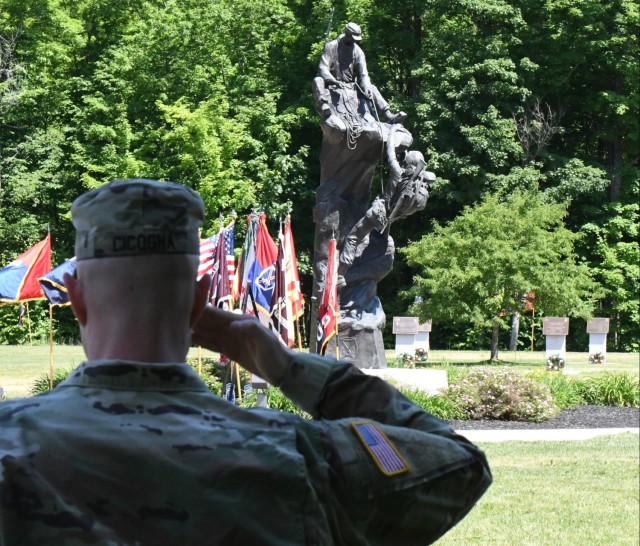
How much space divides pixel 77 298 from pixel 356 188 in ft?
62.8

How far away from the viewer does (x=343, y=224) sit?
20562 millimetres

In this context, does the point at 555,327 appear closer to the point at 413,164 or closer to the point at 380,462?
the point at 413,164

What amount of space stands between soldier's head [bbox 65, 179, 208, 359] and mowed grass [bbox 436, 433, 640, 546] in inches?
269

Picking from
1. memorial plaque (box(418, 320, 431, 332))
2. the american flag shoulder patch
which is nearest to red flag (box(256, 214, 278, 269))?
memorial plaque (box(418, 320, 431, 332))

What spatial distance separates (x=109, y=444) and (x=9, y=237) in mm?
33326

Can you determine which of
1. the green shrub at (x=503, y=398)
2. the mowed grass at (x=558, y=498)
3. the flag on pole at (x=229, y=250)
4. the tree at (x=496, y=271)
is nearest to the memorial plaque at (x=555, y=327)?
the tree at (x=496, y=271)

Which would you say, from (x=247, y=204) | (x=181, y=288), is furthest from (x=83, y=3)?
(x=181, y=288)

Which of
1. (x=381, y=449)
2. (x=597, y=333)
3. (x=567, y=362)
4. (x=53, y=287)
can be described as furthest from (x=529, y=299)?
(x=381, y=449)

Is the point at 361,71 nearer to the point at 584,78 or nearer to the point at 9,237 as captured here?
the point at 9,237

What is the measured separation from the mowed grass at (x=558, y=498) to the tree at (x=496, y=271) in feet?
41.1

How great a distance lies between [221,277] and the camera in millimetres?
15984

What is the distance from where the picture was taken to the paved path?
43.8ft

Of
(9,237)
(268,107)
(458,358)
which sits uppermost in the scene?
(268,107)

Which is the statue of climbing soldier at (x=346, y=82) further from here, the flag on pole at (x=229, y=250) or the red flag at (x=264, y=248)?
the red flag at (x=264, y=248)
